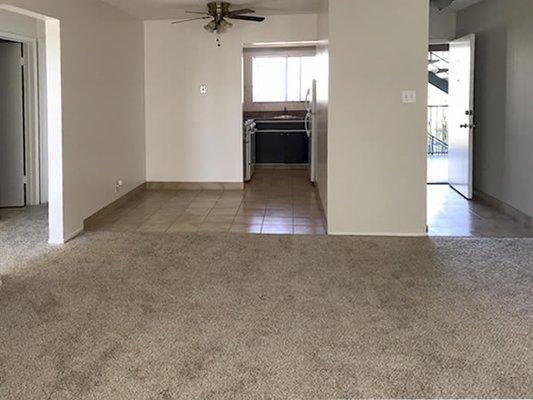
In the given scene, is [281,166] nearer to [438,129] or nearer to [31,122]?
[438,129]

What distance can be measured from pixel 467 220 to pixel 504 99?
143 cm

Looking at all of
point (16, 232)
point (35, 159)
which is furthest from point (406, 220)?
point (35, 159)

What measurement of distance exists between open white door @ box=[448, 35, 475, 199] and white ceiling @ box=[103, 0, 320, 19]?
1.83 m

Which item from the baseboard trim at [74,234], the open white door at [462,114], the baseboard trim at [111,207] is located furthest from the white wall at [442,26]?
the baseboard trim at [74,234]

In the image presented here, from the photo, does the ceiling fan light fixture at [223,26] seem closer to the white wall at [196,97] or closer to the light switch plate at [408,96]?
the white wall at [196,97]

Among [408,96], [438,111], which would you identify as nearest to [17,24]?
[408,96]

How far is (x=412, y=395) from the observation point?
209 centimetres

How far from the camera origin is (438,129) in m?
11.6

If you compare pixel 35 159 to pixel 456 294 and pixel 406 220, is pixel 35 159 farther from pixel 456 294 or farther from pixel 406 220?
pixel 456 294

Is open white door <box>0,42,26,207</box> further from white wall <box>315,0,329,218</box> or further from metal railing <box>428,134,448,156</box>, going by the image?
metal railing <box>428,134,448,156</box>

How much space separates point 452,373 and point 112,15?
16.7 ft

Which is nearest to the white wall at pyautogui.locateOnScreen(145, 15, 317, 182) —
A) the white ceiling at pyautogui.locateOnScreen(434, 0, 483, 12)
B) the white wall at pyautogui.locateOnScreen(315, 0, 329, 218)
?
the white wall at pyautogui.locateOnScreen(315, 0, 329, 218)

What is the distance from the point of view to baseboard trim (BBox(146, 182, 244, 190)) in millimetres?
7605

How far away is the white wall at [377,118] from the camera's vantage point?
4.56 m
